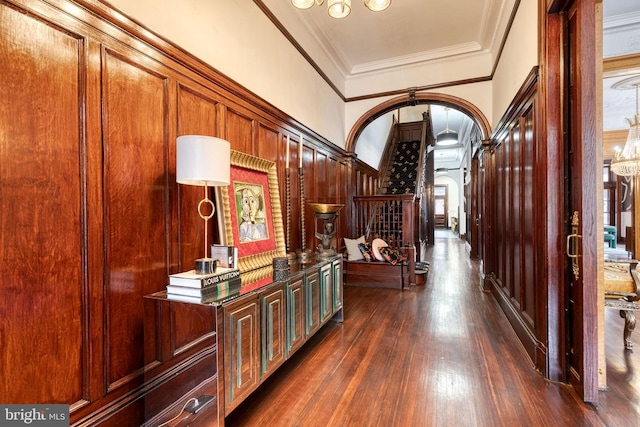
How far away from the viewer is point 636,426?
5.61 feet

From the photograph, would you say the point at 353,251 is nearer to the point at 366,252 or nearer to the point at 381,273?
the point at 366,252

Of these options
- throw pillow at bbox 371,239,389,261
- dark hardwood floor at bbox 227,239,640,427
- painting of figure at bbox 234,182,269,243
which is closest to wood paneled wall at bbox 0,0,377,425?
painting of figure at bbox 234,182,269,243

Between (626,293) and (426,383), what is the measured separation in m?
2.01

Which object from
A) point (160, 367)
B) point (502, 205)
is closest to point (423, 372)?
point (160, 367)

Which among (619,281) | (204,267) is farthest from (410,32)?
(204,267)

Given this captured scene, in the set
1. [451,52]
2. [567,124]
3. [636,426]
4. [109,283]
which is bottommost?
[636,426]

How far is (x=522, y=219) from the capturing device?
291cm

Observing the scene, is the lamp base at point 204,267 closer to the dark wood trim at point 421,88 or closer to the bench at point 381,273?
the bench at point 381,273

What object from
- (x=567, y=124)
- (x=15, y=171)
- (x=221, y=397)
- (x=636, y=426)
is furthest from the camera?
(x=567, y=124)

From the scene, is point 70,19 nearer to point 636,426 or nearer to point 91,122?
point 91,122

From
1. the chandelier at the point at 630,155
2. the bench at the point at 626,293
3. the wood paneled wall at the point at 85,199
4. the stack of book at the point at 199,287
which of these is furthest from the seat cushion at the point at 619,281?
the chandelier at the point at 630,155

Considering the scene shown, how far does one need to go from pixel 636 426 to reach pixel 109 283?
3067 mm

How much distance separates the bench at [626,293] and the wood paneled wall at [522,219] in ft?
2.08

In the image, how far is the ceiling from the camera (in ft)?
11.2
